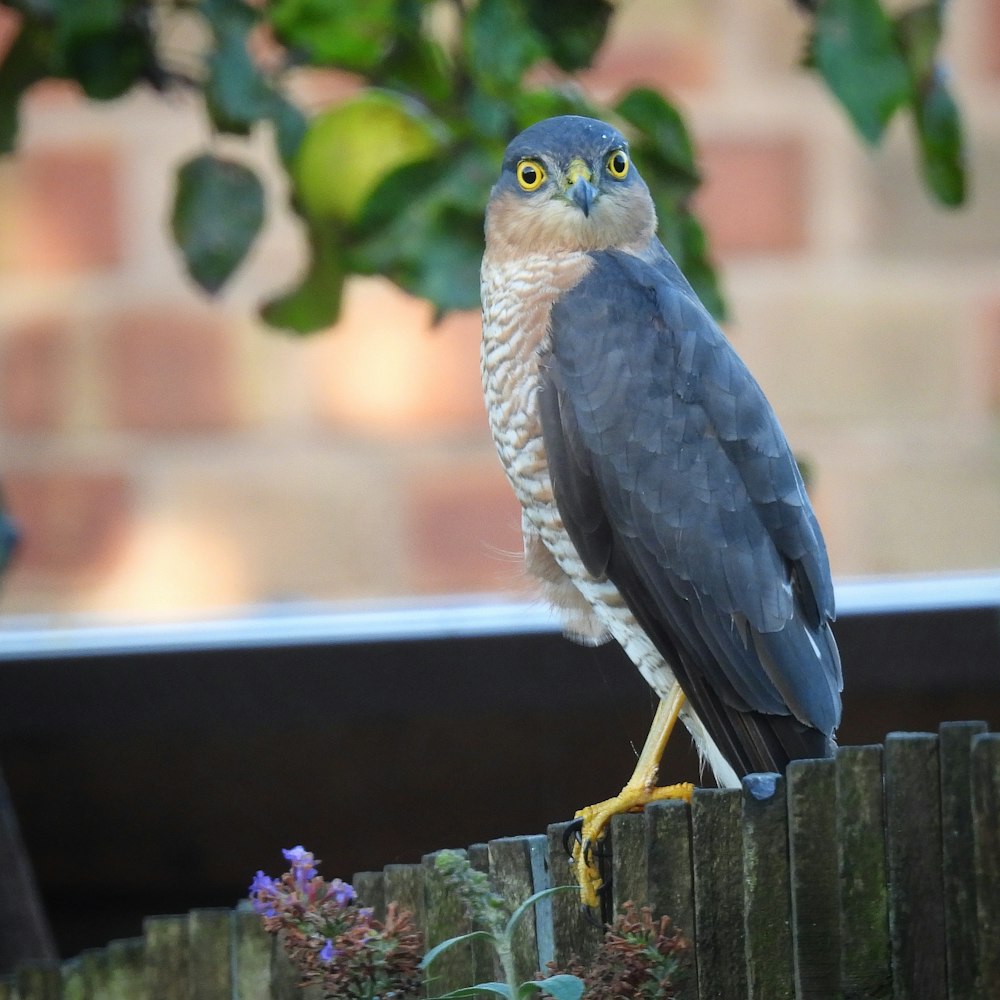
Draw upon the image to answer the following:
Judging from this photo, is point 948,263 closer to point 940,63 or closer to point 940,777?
point 940,63

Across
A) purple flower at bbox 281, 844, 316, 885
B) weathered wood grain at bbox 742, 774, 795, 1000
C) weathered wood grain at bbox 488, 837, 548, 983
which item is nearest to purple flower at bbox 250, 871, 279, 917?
purple flower at bbox 281, 844, 316, 885

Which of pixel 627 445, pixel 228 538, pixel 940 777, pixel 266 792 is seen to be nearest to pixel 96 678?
pixel 266 792

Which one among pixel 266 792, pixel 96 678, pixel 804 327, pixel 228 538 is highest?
pixel 804 327

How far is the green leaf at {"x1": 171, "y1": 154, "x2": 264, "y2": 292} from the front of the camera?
102 cm

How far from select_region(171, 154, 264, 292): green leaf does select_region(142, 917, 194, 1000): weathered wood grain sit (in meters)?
0.39

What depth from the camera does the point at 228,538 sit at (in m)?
1.96

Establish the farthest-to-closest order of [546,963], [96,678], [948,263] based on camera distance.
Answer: [948,263]
[96,678]
[546,963]

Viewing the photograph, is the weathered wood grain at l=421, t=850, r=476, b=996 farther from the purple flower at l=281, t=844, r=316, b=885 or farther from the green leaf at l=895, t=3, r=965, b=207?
the green leaf at l=895, t=3, r=965, b=207

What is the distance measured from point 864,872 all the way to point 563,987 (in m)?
0.15

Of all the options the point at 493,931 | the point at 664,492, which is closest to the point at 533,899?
the point at 493,931

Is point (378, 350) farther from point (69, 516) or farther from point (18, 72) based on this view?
point (18, 72)

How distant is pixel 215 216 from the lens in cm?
103

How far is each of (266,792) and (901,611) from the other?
667 mm

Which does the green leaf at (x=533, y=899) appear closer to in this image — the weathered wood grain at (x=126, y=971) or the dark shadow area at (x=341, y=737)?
the weathered wood grain at (x=126, y=971)
